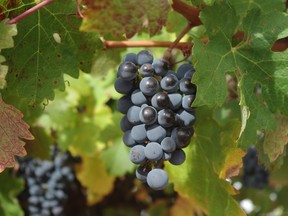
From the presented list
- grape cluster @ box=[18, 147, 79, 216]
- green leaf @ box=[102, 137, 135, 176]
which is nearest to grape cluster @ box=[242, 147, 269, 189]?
green leaf @ box=[102, 137, 135, 176]

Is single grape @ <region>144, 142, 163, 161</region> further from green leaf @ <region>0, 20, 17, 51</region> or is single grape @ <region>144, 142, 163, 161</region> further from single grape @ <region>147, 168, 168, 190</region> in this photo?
green leaf @ <region>0, 20, 17, 51</region>

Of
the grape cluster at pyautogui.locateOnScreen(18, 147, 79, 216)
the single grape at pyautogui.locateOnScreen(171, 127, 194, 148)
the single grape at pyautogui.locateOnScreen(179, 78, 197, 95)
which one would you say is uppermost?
the single grape at pyautogui.locateOnScreen(179, 78, 197, 95)

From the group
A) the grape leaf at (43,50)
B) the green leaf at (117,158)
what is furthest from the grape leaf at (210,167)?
the green leaf at (117,158)

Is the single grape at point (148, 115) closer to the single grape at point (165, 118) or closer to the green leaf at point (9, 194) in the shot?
the single grape at point (165, 118)

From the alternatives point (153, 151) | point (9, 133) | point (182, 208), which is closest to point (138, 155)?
point (153, 151)

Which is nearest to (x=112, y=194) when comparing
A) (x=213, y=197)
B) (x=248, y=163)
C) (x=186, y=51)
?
(x=248, y=163)

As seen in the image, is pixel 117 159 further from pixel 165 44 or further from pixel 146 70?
pixel 146 70
